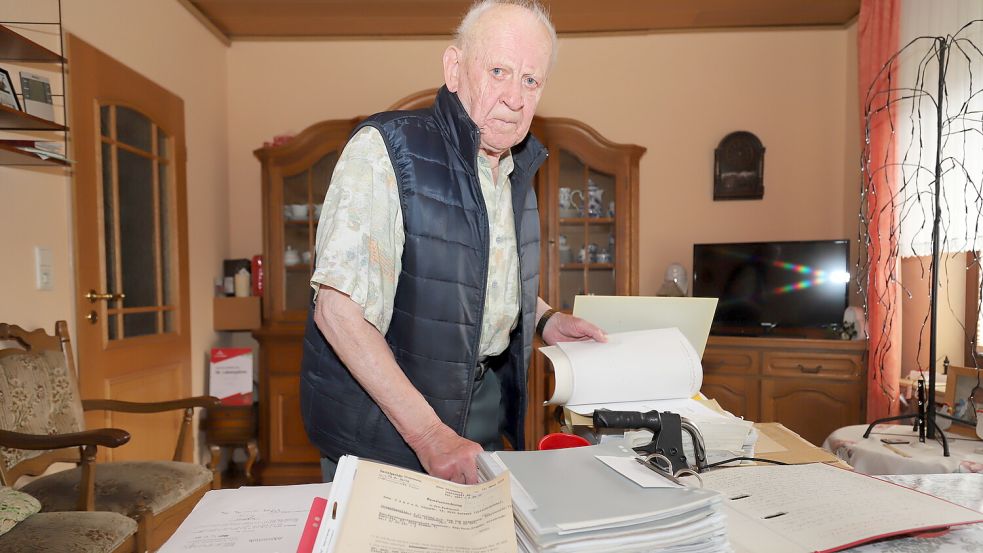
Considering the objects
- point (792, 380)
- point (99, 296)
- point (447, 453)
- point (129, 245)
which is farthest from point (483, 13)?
point (792, 380)

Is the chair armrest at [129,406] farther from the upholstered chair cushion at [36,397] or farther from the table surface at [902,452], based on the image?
the table surface at [902,452]

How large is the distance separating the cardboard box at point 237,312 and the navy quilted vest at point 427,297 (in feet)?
8.28

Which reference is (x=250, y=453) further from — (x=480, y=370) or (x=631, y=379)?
(x=631, y=379)

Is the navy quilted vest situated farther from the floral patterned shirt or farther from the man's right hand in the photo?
the man's right hand

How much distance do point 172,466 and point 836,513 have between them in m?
2.11

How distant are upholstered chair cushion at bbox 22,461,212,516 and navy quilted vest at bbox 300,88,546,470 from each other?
1169mm

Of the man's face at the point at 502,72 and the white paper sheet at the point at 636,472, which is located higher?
the man's face at the point at 502,72

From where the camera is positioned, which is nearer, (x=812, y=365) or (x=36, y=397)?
(x=36, y=397)

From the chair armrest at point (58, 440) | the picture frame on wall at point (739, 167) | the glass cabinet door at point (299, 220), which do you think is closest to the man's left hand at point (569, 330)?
the chair armrest at point (58, 440)

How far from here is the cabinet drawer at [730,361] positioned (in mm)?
3029

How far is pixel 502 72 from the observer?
1.02 meters

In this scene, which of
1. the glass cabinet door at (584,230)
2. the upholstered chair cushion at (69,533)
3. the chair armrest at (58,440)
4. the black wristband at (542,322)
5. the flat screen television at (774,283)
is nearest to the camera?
the black wristband at (542,322)

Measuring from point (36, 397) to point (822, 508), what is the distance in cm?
223

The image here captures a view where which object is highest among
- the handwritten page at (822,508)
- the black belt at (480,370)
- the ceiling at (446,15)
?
the ceiling at (446,15)
